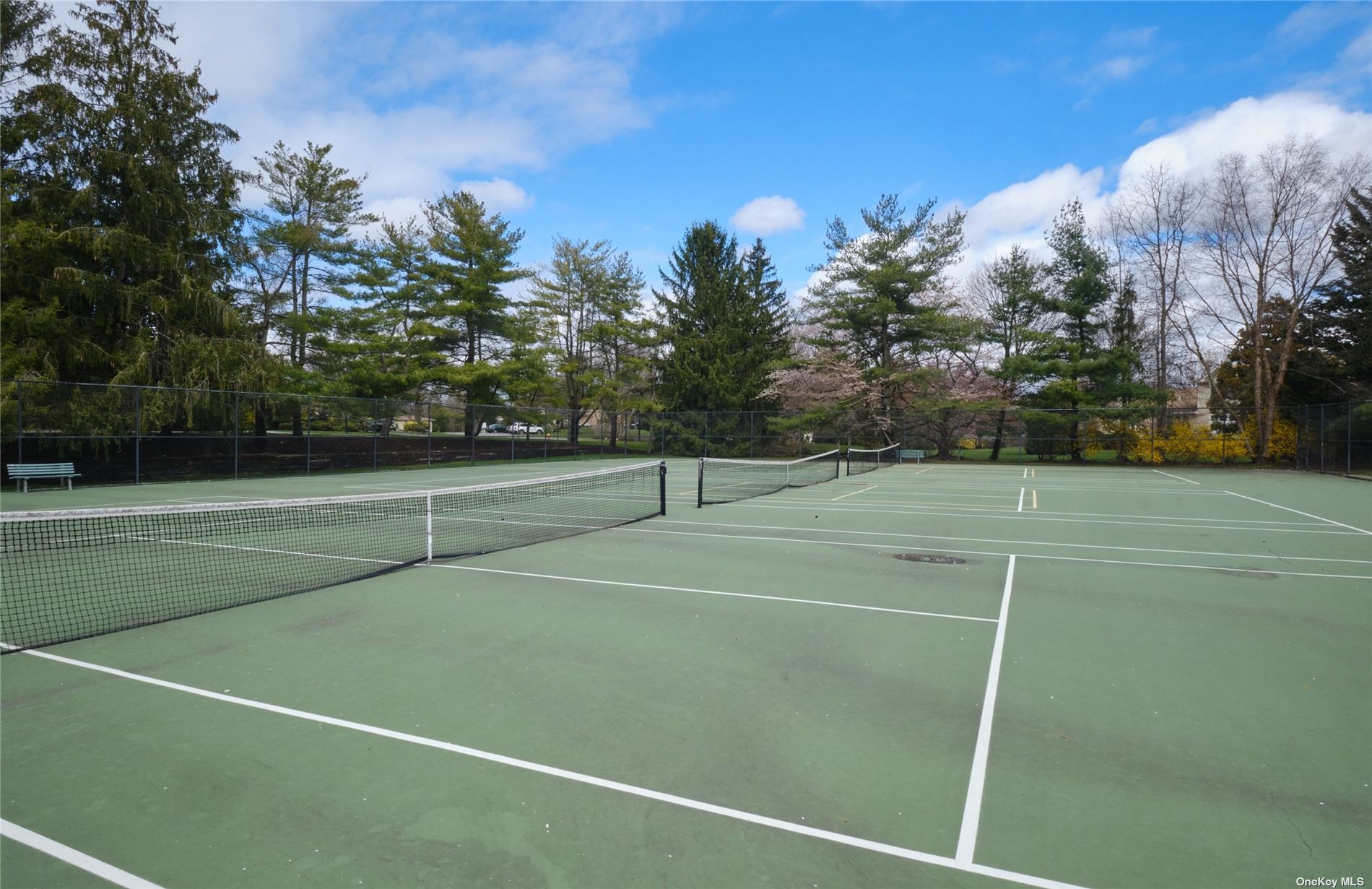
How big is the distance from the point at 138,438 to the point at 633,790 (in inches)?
871

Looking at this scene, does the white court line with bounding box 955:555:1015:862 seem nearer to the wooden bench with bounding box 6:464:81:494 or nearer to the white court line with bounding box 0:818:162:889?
the white court line with bounding box 0:818:162:889

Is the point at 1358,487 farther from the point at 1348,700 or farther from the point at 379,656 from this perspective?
the point at 379,656

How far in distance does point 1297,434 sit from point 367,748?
1421 inches

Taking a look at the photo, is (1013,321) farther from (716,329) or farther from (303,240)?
(303,240)

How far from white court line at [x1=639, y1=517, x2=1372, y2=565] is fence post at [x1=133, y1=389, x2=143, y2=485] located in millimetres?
16068

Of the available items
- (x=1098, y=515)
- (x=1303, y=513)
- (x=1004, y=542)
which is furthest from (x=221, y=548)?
(x=1303, y=513)

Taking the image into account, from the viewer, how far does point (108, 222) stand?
24.5 metres

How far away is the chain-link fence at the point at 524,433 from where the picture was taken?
736 inches

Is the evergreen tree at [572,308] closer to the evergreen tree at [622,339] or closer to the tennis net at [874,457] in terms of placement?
the evergreen tree at [622,339]

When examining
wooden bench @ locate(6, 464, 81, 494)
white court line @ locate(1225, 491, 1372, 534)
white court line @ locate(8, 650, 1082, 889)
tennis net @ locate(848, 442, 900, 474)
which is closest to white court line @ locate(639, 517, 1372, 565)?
white court line @ locate(1225, 491, 1372, 534)

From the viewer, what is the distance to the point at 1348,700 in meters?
4.39

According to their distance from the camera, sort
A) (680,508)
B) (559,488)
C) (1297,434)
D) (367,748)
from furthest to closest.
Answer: (1297,434) → (559,488) → (680,508) → (367,748)

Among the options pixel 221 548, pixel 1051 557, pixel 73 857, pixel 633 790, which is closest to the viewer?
pixel 73 857

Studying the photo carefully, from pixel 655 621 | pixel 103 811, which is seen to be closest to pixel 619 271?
pixel 655 621
